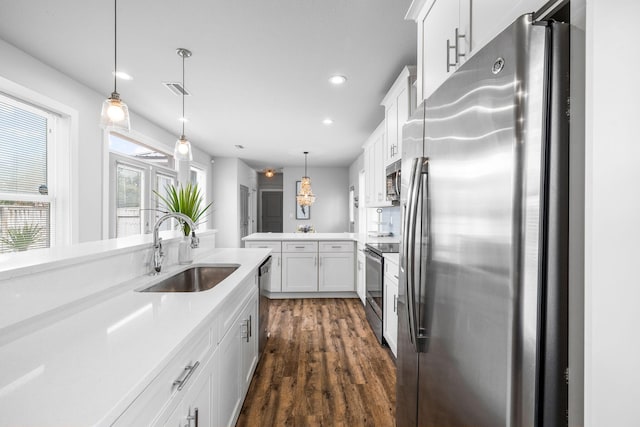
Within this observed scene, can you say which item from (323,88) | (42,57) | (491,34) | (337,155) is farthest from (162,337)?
(337,155)

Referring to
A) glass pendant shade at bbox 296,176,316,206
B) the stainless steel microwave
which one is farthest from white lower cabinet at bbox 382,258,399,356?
glass pendant shade at bbox 296,176,316,206

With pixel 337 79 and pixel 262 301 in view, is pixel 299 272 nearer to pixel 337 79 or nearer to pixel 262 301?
pixel 262 301

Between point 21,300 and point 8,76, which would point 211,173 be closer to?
point 8,76

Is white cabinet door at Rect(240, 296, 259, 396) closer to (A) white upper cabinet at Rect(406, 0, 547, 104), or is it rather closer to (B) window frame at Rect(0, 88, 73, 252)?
(A) white upper cabinet at Rect(406, 0, 547, 104)

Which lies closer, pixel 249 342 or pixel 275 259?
pixel 249 342

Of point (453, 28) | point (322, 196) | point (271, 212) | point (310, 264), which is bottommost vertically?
point (310, 264)

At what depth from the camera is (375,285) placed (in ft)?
9.86

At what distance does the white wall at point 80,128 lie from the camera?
2.54 metres

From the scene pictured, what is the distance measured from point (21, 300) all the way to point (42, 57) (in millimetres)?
2699

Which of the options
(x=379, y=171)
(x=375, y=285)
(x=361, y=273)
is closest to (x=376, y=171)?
(x=379, y=171)

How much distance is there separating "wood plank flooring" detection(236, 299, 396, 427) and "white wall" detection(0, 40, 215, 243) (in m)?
2.30

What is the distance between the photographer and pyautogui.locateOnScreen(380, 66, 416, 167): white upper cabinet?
2.53 metres

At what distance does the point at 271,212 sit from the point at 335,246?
20.3ft

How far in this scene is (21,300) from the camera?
3.20ft
